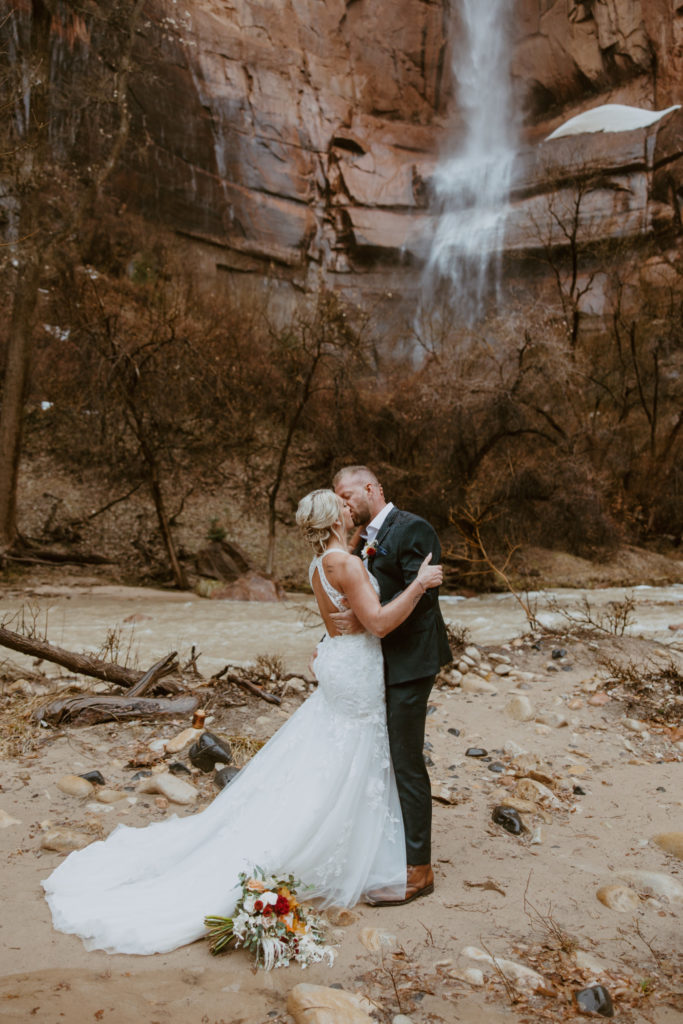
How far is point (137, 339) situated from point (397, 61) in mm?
24928

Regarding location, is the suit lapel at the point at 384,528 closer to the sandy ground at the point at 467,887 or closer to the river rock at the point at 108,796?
the sandy ground at the point at 467,887

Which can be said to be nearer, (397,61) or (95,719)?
(95,719)

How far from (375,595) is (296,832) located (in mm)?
1065

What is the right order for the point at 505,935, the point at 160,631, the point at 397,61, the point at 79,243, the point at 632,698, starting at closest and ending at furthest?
1. the point at 505,935
2. the point at 632,698
3. the point at 160,631
4. the point at 79,243
5. the point at 397,61

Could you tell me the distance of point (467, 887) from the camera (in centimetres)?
336

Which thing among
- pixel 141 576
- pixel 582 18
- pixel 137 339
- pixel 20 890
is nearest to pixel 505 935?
pixel 20 890

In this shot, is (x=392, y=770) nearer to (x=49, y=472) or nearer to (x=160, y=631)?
(x=160, y=631)

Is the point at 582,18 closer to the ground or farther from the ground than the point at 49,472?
farther from the ground

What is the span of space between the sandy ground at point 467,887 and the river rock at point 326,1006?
50mm

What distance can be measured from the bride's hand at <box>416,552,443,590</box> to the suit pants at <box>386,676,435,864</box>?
1.63 feet

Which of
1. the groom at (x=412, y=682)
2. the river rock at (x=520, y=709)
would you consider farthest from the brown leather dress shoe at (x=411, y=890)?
the river rock at (x=520, y=709)

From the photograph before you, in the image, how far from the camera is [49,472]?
19.2 m

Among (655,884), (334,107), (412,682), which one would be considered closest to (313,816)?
(412,682)

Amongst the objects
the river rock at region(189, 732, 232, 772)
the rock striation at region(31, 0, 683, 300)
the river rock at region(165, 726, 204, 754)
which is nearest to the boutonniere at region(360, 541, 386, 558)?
the river rock at region(189, 732, 232, 772)
